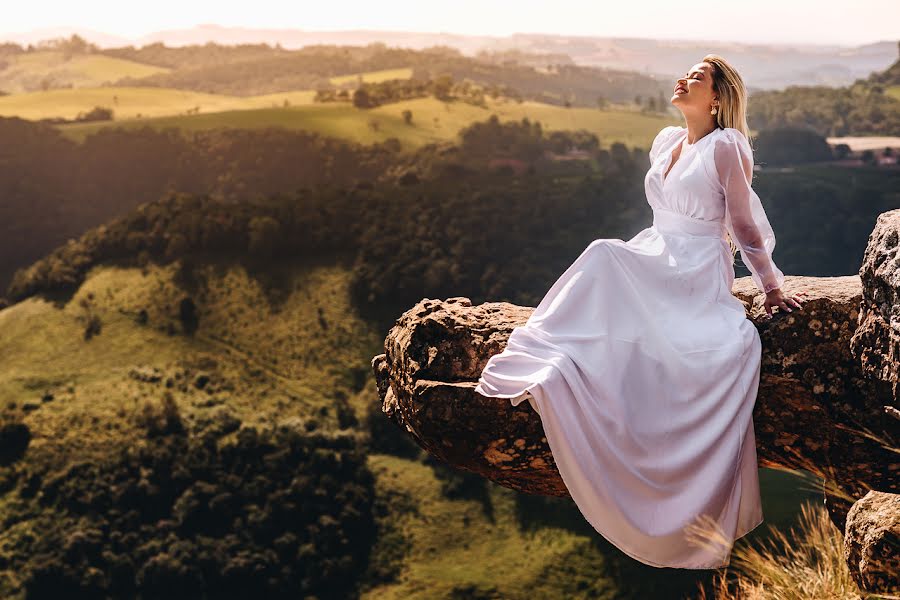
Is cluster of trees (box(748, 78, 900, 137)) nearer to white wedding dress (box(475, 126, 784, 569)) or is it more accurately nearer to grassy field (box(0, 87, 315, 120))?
grassy field (box(0, 87, 315, 120))

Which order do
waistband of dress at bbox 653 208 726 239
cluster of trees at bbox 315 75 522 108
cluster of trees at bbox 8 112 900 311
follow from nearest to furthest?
waistband of dress at bbox 653 208 726 239
cluster of trees at bbox 8 112 900 311
cluster of trees at bbox 315 75 522 108

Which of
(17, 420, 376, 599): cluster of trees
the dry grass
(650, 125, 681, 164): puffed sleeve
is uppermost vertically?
(650, 125, 681, 164): puffed sleeve

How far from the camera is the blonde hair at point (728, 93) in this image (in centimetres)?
607

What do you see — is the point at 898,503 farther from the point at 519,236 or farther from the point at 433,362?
the point at 519,236

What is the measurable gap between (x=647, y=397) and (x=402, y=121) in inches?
4756

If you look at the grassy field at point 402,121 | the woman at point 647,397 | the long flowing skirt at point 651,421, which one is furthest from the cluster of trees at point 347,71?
the long flowing skirt at point 651,421

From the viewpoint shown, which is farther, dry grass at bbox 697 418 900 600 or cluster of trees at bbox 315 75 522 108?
cluster of trees at bbox 315 75 522 108

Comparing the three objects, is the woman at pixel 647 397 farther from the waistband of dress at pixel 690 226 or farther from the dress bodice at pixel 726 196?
the waistband of dress at pixel 690 226

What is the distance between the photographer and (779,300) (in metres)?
5.91

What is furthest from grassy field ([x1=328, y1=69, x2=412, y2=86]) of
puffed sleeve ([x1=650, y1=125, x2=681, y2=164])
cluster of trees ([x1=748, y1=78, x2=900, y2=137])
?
puffed sleeve ([x1=650, y1=125, x2=681, y2=164])

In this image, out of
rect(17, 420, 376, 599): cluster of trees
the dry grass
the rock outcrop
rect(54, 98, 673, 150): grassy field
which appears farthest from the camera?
rect(54, 98, 673, 150): grassy field

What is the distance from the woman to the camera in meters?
5.45

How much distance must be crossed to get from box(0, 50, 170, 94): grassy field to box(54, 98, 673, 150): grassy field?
170 ft

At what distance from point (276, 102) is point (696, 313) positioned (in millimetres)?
141191
